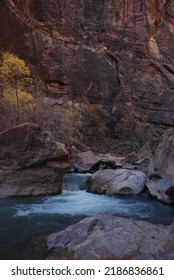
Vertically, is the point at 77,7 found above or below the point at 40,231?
above

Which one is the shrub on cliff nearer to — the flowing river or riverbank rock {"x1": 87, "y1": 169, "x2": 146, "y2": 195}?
riverbank rock {"x1": 87, "y1": 169, "x2": 146, "y2": 195}

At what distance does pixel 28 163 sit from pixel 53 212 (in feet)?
11.0

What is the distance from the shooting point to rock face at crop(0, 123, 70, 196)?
13.8 m

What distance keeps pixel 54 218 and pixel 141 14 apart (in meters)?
41.9

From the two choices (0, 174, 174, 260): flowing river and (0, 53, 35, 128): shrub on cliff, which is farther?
(0, 53, 35, 128): shrub on cliff

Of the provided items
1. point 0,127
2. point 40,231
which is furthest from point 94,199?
point 0,127

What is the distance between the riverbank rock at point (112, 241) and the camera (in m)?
6.43

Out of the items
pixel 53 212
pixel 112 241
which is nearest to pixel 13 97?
pixel 53 212

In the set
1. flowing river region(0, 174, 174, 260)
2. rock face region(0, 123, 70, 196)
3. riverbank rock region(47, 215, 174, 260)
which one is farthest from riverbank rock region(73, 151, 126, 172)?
riverbank rock region(47, 215, 174, 260)

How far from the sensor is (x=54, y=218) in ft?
34.6

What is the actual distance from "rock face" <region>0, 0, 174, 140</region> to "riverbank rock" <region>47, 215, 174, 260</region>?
32017 millimetres

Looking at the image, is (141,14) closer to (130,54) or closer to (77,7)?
(130,54)

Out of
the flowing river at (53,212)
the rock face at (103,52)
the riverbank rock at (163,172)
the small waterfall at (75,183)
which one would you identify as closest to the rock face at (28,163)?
the flowing river at (53,212)

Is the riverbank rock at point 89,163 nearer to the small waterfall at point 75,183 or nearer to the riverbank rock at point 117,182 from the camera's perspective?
the small waterfall at point 75,183
